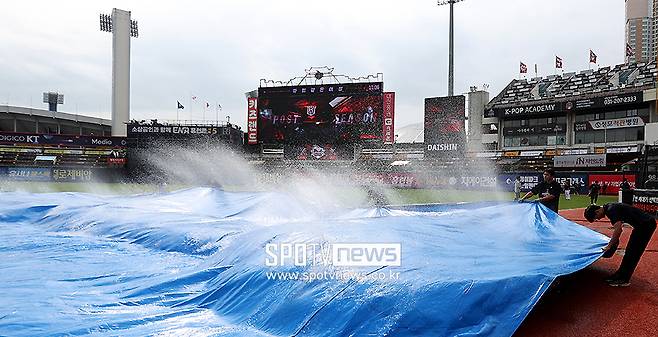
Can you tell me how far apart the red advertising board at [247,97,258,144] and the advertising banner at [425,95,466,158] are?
11.9m

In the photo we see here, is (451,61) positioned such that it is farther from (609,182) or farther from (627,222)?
(627,222)

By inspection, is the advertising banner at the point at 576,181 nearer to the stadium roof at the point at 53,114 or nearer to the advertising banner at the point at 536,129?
the advertising banner at the point at 536,129

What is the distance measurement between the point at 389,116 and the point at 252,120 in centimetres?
991

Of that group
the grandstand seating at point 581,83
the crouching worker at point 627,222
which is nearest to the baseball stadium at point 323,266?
the crouching worker at point 627,222

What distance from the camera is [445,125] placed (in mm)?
30516

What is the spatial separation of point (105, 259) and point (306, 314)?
361cm

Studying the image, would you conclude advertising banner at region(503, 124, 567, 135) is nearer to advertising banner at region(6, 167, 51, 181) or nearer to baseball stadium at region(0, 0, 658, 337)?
baseball stadium at region(0, 0, 658, 337)

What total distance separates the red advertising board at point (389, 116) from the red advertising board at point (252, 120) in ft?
29.9

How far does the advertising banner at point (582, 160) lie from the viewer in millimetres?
28678

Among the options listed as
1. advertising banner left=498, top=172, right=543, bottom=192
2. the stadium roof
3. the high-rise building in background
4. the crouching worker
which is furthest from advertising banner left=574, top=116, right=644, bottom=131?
the stadium roof

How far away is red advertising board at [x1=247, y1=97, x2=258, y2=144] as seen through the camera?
3522 cm

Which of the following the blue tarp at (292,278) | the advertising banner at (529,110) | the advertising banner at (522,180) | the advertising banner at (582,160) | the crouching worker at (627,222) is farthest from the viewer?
the advertising banner at (529,110)

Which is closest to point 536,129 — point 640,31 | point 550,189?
point 640,31

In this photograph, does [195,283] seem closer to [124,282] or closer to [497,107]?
[124,282]
